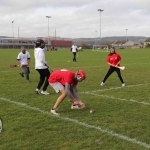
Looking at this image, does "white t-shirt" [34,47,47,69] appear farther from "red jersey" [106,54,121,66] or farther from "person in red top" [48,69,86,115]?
"red jersey" [106,54,121,66]

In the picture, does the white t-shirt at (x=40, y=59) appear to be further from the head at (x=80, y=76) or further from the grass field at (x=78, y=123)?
the head at (x=80, y=76)

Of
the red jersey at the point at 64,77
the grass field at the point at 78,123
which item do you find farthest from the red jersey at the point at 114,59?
the red jersey at the point at 64,77

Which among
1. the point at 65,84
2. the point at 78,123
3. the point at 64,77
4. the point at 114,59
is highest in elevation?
the point at 114,59

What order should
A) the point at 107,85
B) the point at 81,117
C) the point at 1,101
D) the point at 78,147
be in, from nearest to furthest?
the point at 78,147
the point at 81,117
the point at 1,101
the point at 107,85

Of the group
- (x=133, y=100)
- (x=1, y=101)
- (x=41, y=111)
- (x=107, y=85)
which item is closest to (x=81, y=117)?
(x=41, y=111)

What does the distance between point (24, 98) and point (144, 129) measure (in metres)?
4.33

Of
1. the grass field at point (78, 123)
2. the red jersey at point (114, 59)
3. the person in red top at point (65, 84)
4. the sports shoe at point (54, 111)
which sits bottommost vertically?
the grass field at point (78, 123)

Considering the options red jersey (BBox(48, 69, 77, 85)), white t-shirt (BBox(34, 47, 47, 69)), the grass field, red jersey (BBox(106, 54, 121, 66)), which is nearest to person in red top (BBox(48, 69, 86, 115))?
red jersey (BBox(48, 69, 77, 85))

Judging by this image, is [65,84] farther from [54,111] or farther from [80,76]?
[54,111]

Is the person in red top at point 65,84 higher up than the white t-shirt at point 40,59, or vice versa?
the white t-shirt at point 40,59

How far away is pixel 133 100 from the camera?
8.07 meters

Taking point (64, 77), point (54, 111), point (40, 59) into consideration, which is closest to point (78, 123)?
point (54, 111)

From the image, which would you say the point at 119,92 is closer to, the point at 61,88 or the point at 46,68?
the point at 46,68

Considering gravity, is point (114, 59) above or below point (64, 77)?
above
